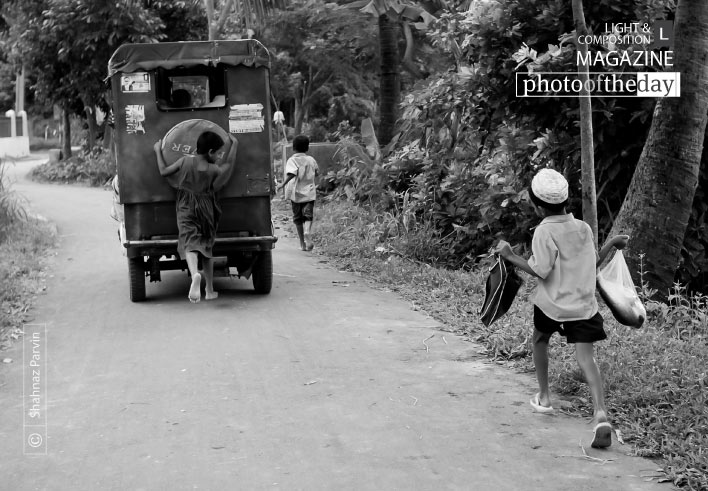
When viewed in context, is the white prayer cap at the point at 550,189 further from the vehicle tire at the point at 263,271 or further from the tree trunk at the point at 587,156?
the vehicle tire at the point at 263,271

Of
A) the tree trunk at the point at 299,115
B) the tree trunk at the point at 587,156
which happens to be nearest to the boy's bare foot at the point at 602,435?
the tree trunk at the point at 587,156

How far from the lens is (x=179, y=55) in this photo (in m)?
9.55

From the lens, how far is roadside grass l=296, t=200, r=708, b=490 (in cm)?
518

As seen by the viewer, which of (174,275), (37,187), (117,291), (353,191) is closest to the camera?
(117,291)

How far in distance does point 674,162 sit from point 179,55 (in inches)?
200

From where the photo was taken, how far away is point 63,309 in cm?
969

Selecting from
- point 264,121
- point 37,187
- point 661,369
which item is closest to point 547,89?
point 264,121

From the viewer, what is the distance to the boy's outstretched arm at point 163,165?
9.30m

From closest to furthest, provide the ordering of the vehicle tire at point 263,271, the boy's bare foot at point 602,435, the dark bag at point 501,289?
1. the boy's bare foot at point 602,435
2. the dark bag at point 501,289
3. the vehicle tire at point 263,271

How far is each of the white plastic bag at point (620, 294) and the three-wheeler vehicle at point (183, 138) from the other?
4.75 metres

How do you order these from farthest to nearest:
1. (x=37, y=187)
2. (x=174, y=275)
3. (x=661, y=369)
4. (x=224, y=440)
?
1. (x=37, y=187)
2. (x=174, y=275)
3. (x=661, y=369)
4. (x=224, y=440)

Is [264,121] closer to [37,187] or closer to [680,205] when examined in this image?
[680,205]

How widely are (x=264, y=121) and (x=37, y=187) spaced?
2024cm

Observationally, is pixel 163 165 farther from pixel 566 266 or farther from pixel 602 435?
pixel 602 435
